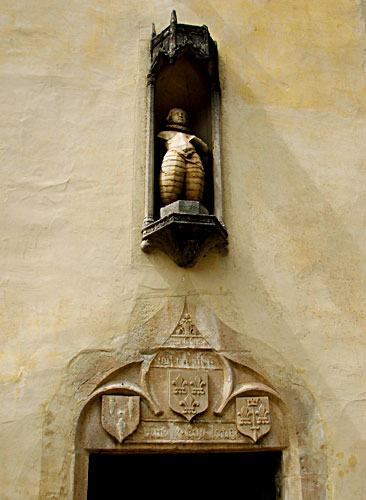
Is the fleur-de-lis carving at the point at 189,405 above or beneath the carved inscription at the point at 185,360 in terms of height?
beneath

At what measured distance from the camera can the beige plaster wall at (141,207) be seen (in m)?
3.88

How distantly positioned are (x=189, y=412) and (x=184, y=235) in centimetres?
104

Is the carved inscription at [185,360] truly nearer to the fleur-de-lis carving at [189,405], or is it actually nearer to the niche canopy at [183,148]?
the fleur-de-lis carving at [189,405]

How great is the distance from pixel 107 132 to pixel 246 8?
5.04ft

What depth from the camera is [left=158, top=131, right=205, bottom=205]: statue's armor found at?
4.21 metres

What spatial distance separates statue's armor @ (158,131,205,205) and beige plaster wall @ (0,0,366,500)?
21 cm

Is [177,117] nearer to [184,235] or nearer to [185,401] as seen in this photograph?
[184,235]

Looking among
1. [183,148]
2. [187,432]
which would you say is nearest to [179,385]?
[187,432]

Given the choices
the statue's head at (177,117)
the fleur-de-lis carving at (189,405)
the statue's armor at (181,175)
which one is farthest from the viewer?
the statue's head at (177,117)

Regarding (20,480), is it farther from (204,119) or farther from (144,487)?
(204,119)

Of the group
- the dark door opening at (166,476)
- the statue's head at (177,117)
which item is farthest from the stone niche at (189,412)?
the statue's head at (177,117)

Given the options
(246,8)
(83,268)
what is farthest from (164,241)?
(246,8)

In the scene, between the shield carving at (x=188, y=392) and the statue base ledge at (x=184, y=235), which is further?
the statue base ledge at (x=184, y=235)

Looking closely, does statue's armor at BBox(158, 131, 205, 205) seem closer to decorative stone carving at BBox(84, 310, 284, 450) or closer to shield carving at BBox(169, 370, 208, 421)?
decorative stone carving at BBox(84, 310, 284, 450)
